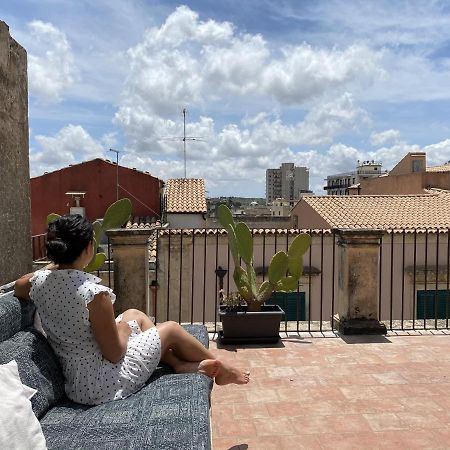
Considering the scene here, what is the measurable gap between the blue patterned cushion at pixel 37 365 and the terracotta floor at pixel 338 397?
110 centimetres

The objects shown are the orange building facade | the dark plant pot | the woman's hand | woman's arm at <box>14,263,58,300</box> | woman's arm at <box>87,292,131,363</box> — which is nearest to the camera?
woman's arm at <box>87,292,131,363</box>

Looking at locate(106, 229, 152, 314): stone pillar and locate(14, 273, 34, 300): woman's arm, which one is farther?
locate(106, 229, 152, 314): stone pillar

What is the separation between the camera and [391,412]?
135 inches

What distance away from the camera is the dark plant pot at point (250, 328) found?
16.9ft

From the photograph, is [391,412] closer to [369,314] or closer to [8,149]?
[369,314]

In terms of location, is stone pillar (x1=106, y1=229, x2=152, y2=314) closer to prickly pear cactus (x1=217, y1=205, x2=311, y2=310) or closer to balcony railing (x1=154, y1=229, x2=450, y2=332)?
prickly pear cactus (x1=217, y1=205, x2=311, y2=310)

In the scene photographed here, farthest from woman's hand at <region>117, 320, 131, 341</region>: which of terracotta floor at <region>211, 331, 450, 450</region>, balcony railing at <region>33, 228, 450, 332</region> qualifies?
balcony railing at <region>33, 228, 450, 332</region>

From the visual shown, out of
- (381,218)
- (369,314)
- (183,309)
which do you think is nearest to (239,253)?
(369,314)

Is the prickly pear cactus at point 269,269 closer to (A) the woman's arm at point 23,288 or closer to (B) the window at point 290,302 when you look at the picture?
(A) the woman's arm at point 23,288

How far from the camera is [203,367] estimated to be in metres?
2.82

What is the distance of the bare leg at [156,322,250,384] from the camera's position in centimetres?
284

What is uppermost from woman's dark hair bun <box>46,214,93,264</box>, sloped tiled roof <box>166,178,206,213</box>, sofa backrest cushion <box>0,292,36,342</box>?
sloped tiled roof <box>166,178,206,213</box>

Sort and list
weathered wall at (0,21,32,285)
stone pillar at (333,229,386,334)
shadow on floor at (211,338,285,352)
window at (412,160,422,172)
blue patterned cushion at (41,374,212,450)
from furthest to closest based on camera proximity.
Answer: window at (412,160,422,172), stone pillar at (333,229,386,334), shadow on floor at (211,338,285,352), weathered wall at (0,21,32,285), blue patterned cushion at (41,374,212,450)

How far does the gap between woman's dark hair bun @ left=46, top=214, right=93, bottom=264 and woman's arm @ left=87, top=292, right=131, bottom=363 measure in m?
0.28
